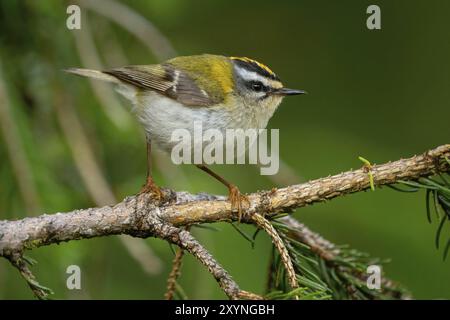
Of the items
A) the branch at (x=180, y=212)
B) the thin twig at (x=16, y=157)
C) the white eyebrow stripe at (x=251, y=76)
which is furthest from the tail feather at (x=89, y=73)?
the branch at (x=180, y=212)

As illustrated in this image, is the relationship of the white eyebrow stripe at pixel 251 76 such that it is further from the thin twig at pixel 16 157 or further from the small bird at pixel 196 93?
the thin twig at pixel 16 157

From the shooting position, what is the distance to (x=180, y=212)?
199 cm

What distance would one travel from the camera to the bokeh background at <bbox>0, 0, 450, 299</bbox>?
2.59m

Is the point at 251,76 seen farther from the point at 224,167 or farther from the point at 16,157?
the point at 16,157

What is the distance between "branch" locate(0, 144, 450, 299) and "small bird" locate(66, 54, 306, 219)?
619 mm

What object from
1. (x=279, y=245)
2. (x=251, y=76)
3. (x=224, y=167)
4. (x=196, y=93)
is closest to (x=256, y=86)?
(x=251, y=76)

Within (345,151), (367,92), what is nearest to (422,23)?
(367,92)

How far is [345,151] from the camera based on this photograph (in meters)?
3.76

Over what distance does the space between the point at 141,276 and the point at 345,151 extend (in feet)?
4.31

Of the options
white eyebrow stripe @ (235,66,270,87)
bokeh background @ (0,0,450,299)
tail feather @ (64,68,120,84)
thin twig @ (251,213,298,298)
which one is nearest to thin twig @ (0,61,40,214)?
bokeh background @ (0,0,450,299)

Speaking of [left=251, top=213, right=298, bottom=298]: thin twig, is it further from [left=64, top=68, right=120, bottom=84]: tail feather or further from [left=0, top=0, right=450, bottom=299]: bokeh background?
[left=64, top=68, right=120, bottom=84]: tail feather

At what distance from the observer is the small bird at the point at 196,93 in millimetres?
2814

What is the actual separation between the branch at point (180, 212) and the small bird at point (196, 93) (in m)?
0.62

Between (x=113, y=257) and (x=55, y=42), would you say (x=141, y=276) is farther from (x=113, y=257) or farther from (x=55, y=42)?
(x=55, y=42)
